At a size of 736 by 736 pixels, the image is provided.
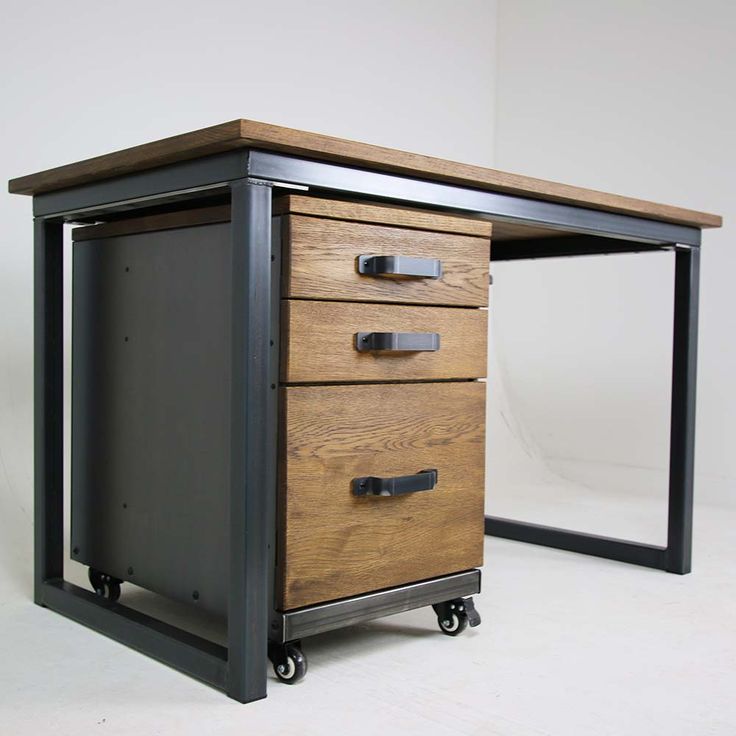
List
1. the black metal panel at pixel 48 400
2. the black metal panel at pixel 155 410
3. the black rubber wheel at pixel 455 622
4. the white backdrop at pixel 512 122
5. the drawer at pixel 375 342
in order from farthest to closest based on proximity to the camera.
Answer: the white backdrop at pixel 512 122
the black metal panel at pixel 48 400
the black rubber wheel at pixel 455 622
the black metal panel at pixel 155 410
the drawer at pixel 375 342

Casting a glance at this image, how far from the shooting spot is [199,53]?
8.47 ft

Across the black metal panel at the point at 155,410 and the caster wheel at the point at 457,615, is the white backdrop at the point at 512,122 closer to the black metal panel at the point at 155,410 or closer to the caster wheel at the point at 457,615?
the black metal panel at the point at 155,410

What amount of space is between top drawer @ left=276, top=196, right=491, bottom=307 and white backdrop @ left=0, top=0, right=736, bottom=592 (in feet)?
3.39

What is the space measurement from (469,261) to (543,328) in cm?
209

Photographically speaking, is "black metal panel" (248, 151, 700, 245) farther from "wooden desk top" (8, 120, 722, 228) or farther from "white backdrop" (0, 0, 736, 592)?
"white backdrop" (0, 0, 736, 592)

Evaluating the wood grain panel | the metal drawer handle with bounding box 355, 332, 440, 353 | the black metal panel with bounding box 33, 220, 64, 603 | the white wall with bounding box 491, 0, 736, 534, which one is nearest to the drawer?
the metal drawer handle with bounding box 355, 332, 440, 353

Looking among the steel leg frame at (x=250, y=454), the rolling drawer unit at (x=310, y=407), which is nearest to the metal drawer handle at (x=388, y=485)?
the rolling drawer unit at (x=310, y=407)

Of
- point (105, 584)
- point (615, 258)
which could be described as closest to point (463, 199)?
point (105, 584)

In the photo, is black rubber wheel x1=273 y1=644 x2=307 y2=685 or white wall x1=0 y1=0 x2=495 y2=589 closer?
black rubber wheel x1=273 y1=644 x2=307 y2=685

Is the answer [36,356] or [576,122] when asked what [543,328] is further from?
[36,356]

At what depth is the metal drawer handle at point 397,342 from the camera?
1.42 m

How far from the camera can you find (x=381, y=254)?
1435mm

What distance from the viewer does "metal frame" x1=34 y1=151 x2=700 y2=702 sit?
1283 mm

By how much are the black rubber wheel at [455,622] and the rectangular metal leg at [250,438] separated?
392 millimetres
